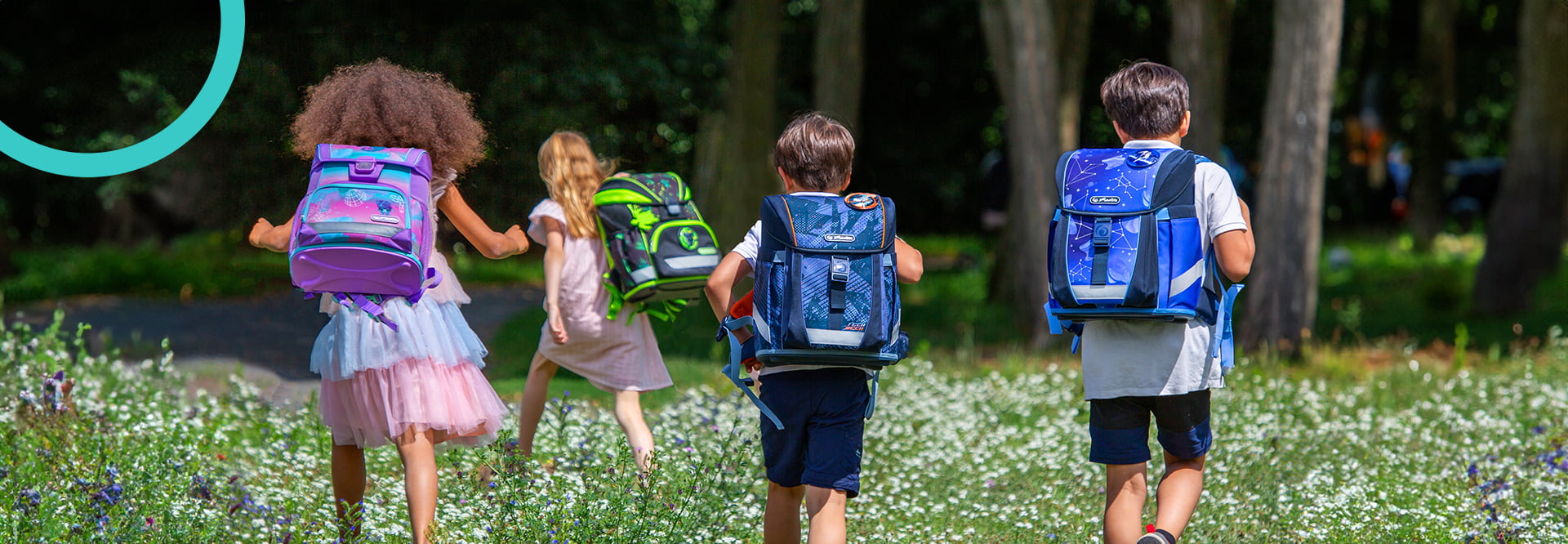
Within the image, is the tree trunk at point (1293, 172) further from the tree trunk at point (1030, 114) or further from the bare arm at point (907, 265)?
the bare arm at point (907, 265)

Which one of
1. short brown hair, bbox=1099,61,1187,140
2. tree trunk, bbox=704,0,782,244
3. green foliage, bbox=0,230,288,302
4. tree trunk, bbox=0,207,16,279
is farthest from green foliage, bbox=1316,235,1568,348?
tree trunk, bbox=0,207,16,279

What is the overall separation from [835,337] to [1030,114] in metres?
6.33

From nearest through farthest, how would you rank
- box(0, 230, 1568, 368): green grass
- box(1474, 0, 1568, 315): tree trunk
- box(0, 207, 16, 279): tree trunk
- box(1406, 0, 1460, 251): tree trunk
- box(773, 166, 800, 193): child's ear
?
box(773, 166, 800, 193): child's ear, box(0, 230, 1568, 368): green grass, box(1474, 0, 1568, 315): tree trunk, box(0, 207, 16, 279): tree trunk, box(1406, 0, 1460, 251): tree trunk

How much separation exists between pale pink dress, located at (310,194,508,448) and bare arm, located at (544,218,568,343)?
1.19 meters

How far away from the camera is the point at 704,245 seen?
17.4 feet

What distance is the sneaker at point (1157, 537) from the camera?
363 centimetres

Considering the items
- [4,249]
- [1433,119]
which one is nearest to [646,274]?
[4,249]

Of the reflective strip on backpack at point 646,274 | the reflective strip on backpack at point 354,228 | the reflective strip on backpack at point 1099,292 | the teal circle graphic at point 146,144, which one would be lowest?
the reflective strip on backpack at point 646,274

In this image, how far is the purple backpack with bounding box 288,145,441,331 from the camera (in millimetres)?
3689

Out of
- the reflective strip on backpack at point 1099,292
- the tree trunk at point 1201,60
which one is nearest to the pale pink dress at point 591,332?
the reflective strip on backpack at point 1099,292

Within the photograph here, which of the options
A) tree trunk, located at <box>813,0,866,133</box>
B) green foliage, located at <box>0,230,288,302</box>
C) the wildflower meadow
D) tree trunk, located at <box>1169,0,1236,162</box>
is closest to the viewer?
the wildflower meadow

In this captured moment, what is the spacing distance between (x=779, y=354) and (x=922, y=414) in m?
3.39

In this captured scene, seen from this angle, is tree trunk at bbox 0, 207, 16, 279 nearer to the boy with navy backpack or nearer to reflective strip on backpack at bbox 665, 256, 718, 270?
reflective strip on backpack at bbox 665, 256, 718, 270

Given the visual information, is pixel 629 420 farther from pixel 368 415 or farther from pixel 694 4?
pixel 694 4
